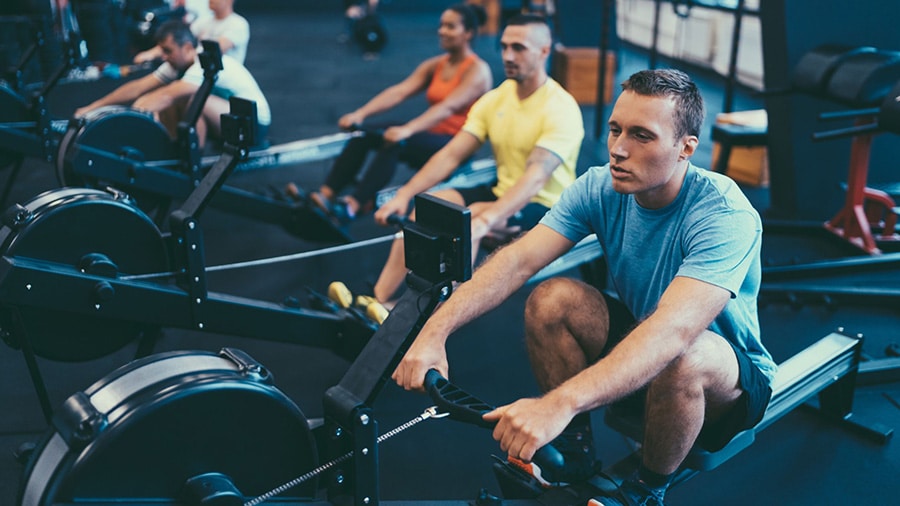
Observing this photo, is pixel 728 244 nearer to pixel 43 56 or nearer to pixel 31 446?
pixel 31 446

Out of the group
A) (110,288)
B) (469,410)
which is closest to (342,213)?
(110,288)

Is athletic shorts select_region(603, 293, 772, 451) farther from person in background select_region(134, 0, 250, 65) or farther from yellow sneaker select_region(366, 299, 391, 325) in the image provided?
person in background select_region(134, 0, 250, 65)

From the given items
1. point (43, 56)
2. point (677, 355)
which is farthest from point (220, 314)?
point (43, 56)

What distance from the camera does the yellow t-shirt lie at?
Result: 3025mm

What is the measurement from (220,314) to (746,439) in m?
1.53

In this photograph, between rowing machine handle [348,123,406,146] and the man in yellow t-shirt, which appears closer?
the man in yellow t-shirt

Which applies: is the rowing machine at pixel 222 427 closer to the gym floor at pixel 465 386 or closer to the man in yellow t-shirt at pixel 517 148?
the gym floor at pixel 465 386

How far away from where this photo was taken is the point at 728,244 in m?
1.71

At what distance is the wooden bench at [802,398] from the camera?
195 centimetres

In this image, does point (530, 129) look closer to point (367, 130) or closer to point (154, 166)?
point (367, 130)

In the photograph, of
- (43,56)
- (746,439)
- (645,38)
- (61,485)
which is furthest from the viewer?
(645,38)

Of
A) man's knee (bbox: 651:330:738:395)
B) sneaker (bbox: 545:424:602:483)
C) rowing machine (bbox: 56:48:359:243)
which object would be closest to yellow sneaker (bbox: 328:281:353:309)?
rowing machine (bbox: 56:48:359:243)

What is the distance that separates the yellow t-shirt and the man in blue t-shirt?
3.35 ft

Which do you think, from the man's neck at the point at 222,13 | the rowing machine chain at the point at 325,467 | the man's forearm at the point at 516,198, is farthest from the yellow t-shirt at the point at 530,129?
the man's neck at the point at 222,13
